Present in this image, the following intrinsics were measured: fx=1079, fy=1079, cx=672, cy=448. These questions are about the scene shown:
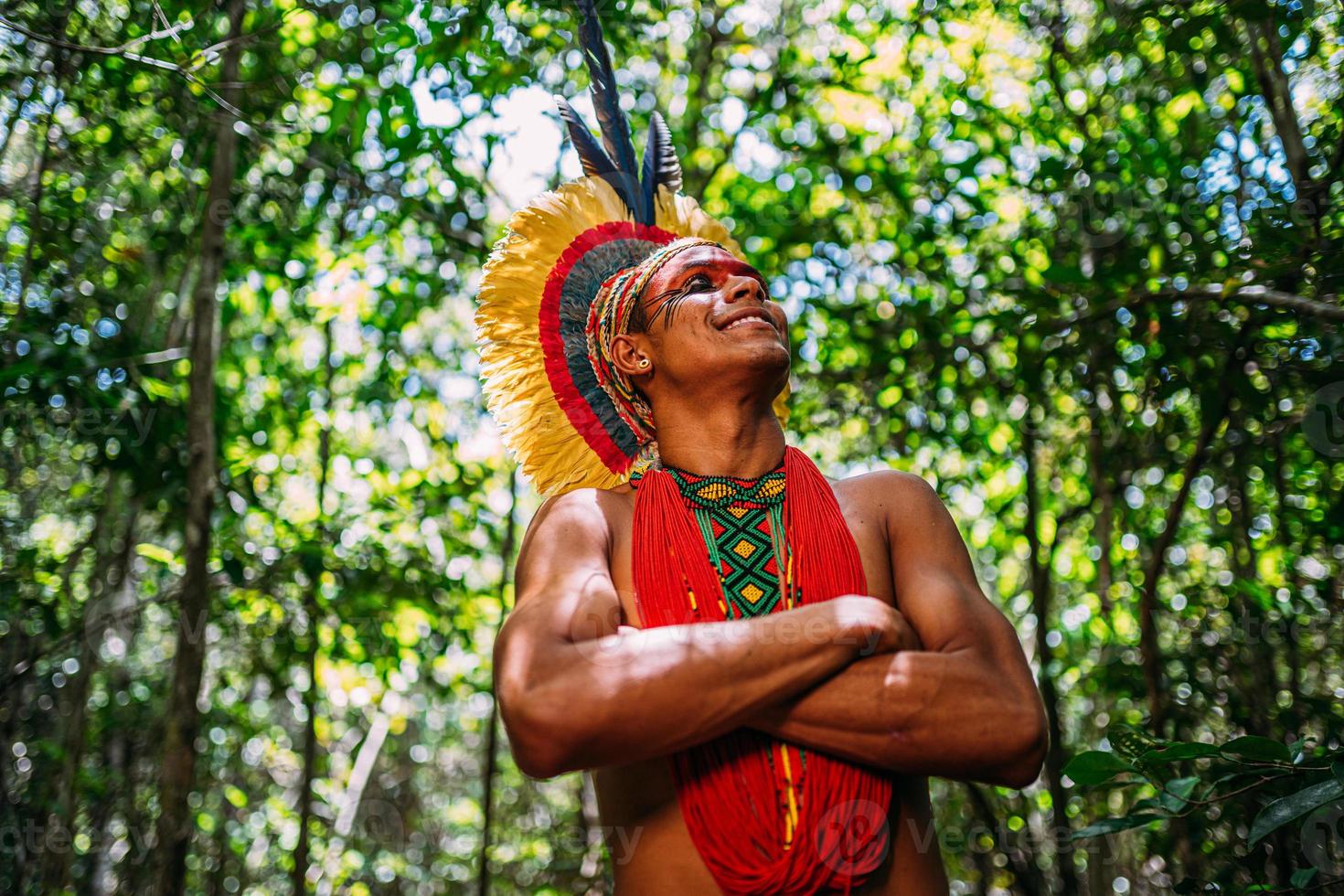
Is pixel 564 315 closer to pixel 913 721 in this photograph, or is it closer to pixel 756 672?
pixel 756 672

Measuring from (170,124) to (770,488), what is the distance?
16.8 ft

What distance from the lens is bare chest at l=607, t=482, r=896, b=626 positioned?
2.38 meters

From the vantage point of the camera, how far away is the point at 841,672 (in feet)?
6.69

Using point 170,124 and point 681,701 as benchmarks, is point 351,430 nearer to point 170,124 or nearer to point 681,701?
point 170,124

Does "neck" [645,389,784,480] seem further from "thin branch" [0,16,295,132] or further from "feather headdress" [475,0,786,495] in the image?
"thin branch" [0,16,295,132]

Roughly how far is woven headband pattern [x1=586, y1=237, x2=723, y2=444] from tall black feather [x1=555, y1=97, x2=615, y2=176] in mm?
370

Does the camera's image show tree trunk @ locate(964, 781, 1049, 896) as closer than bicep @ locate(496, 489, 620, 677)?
No

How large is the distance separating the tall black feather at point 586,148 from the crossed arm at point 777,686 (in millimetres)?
1408

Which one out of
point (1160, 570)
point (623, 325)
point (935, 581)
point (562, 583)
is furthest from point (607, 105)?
point (1160, 570)

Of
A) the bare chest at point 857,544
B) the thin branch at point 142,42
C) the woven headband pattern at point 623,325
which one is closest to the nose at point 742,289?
the woven headband pattern at point 623,325

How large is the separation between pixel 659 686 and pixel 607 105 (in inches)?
76.0

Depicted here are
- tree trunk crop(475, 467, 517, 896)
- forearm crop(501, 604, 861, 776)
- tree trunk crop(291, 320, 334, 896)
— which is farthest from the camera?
tree trunk crop(475, 467, 517, 896)

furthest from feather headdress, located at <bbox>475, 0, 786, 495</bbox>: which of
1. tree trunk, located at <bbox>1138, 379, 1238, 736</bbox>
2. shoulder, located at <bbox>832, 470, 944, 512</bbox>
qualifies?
tree trunk, located at <bbox>1138, 379, 1238, 736</bbox>

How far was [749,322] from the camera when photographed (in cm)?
258
